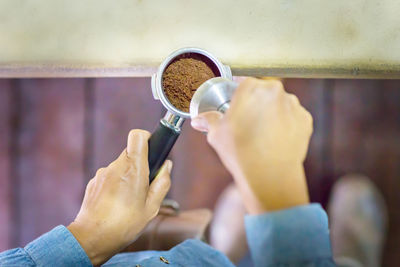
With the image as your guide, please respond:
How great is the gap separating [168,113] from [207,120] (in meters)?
0.15

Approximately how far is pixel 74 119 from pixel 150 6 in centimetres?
62

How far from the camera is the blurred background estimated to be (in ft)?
3.88

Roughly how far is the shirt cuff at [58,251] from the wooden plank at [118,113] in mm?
665

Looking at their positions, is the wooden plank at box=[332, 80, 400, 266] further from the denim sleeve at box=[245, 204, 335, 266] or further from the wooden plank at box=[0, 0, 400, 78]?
the denim sleeve at box=[245, 204, 335, 266]

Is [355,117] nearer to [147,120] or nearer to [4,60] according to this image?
[147,120]

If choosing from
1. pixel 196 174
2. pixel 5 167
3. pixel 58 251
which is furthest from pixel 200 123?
pixel 5 167

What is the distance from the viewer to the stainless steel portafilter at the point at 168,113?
59 centimetres

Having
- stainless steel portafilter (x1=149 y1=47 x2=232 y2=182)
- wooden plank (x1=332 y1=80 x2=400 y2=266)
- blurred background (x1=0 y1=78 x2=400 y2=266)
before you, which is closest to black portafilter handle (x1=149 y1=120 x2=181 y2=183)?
stainless steel portafilter (x1=149 y1=47 x2=232 y2=182)

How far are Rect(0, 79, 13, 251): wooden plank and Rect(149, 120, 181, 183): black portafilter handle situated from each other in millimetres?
787

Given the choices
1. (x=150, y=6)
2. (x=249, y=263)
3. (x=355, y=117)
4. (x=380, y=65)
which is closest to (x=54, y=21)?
(x=150, y=6)

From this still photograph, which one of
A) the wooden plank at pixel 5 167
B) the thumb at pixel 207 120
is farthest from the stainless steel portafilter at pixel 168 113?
the wooden plank at pixel 5 167

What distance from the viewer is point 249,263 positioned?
1000 mm

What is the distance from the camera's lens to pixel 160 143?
24.2 inches

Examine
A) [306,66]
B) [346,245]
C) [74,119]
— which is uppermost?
[306,66]
